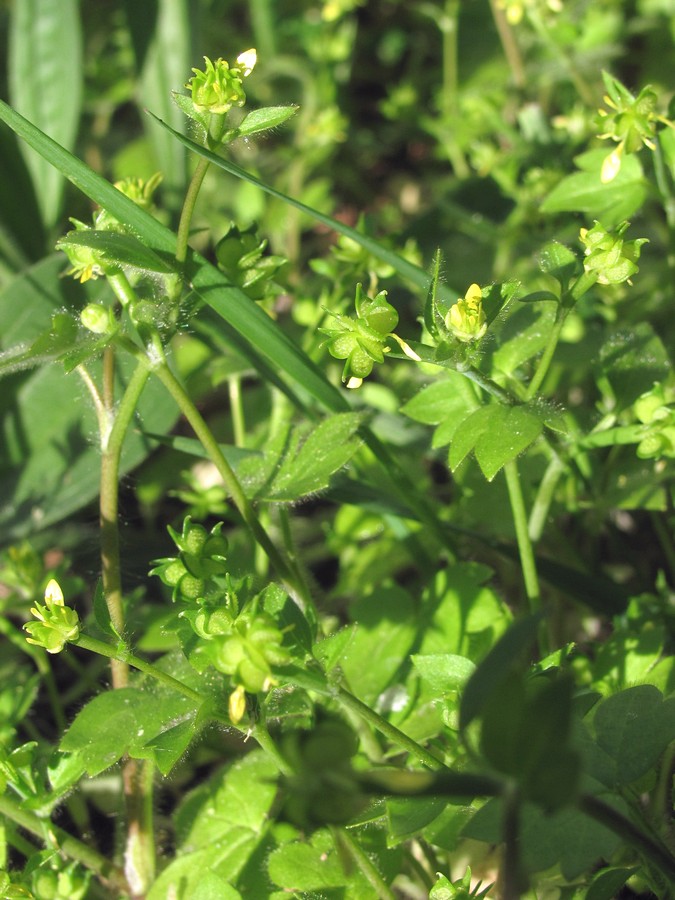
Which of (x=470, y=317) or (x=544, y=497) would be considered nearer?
(x=470, y=317)

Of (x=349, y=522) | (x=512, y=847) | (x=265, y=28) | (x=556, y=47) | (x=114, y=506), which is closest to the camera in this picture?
(x=512, y=847)

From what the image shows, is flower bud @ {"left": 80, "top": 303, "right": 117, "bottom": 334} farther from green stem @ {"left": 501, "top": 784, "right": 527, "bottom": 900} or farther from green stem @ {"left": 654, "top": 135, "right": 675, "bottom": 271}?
green stem @ {"left": 654, "top": 135, "right": 675, "bottom": 271}

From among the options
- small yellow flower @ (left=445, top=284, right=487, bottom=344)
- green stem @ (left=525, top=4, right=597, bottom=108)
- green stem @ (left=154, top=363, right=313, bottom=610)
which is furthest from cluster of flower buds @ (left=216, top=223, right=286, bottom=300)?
green stem @ (left=525, top=4, right=597, bottom=108)

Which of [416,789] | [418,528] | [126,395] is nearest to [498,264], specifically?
[418,528]

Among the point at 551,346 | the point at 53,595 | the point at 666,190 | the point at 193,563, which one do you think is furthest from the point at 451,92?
the point at 53,595

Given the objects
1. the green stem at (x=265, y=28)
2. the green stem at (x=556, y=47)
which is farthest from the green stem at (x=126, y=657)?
the green stem at (x=265, y=28)

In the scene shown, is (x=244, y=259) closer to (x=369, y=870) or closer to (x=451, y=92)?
(x=369, y=870)
